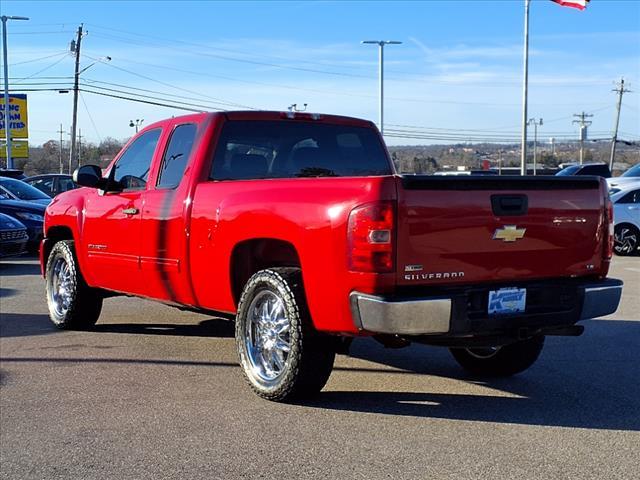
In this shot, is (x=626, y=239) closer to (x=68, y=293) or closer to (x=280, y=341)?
(x=68, y=293)

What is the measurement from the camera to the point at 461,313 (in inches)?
196

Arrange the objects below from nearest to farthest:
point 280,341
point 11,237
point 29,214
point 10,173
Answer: point 280,341 → point 11,237 → point 29,214 → point 10,173

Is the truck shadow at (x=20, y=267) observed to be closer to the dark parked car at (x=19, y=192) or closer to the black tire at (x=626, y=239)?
the dark parked car at (x=19, y=192)

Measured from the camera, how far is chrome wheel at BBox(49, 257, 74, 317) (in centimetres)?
847

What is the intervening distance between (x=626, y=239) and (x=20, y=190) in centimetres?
1272

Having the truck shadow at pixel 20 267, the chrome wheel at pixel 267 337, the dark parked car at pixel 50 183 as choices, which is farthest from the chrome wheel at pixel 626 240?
the dark parked car at pixel 50 183

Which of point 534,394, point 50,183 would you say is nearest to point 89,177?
point 534,394

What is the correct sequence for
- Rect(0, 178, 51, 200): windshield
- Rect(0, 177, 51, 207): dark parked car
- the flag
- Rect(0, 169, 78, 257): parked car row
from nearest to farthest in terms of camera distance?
Rect(0, 169, 78, 257): parked car row, Rect(0, 177, 51, 207): dark parked car, Rect(0, 178, 51, 200): windshield, the flag

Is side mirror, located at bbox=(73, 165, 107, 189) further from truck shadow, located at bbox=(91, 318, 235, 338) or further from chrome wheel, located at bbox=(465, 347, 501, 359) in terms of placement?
chrome wheel, located at bbox=(465, 347, 501, 359)

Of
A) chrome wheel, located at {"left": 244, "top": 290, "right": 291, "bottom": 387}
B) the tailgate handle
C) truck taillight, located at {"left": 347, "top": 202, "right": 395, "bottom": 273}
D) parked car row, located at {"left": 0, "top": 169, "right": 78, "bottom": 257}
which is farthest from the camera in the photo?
parked car row, located at {"left": 0, "top": 169, "right": 78, "bottom": 257}

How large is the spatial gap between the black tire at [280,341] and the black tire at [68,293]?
2.91 metres

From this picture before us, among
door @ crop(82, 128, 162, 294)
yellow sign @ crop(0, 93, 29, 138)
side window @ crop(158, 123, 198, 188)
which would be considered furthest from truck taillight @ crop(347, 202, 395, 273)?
yellow sign @ crop(0, 93, 29, 138)

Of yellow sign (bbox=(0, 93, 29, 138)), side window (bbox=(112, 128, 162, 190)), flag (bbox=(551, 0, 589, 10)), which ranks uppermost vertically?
flag (bbox=(551, 0, 589, 10))

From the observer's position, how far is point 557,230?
5422mm
